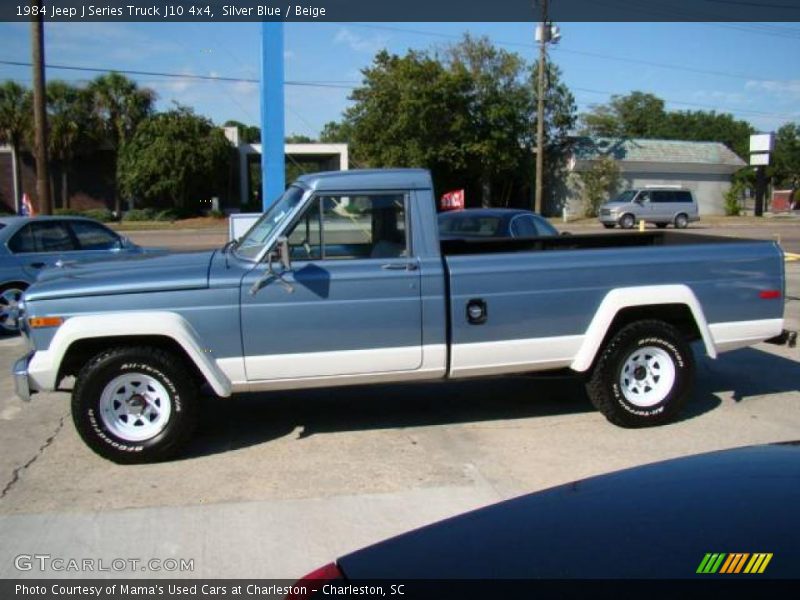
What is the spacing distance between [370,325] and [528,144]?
40.6 metres

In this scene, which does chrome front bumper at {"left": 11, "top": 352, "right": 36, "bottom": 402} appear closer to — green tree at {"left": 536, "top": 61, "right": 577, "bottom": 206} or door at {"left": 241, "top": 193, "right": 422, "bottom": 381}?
door at {"left": 241, "top": 193, "right": 422, "bottom": 381}

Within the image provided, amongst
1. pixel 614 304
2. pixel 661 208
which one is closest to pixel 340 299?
pixel 614 304

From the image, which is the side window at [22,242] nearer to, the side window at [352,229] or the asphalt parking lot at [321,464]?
the asphalt parking lot at [321,464]

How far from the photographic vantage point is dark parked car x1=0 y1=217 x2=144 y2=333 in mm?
9914

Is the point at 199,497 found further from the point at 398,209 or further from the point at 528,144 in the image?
the point at 528,144

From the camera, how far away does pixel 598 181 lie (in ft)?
143

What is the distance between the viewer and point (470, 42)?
4419 cm

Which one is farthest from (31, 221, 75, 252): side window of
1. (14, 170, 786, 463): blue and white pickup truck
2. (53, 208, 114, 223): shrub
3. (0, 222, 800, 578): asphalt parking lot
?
(53, 208, 114, 223): shrub

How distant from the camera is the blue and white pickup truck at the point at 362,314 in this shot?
5.01 m

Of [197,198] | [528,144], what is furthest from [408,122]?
[197,198]

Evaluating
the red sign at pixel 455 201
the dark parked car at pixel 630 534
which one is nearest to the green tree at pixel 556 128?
the red sign at pixel 455 201

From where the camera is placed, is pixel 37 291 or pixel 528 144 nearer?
pixel 37 291

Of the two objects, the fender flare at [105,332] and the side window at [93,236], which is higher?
the side window at [93,236]

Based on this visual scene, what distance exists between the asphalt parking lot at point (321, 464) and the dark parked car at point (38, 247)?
3242 millimetres
